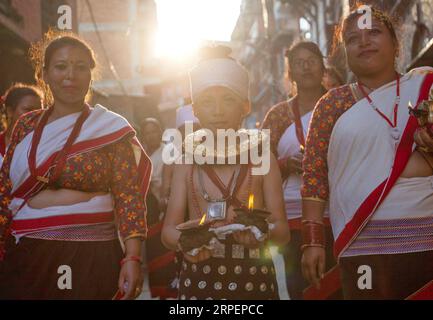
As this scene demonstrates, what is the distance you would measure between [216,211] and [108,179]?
709 mm

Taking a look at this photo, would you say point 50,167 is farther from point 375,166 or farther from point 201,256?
point 375,166

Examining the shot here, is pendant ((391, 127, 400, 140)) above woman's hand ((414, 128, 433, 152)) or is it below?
above

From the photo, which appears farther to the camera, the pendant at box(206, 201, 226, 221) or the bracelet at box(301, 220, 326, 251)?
the bracelet at box(301, 220, 326, 251)

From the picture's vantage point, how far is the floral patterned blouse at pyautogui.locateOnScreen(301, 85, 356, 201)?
338 cm

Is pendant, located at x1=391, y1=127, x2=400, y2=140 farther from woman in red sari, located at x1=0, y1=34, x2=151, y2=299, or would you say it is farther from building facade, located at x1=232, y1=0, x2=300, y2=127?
building facade, located at x1=232, y1=0, x2=300, y2=127

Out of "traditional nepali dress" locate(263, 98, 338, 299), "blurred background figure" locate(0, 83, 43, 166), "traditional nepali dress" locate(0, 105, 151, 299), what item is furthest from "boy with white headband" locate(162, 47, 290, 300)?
"blurred background figure" locate(0, 83, 43, 166)

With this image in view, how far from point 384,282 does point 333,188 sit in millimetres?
559

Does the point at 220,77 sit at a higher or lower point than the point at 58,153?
higher

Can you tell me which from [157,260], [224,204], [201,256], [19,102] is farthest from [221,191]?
[157,260]

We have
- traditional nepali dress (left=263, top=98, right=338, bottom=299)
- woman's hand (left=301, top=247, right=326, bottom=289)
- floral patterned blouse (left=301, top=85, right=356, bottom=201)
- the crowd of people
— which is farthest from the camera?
traditional nepali dress (left=263, top=98, right=338, bottom=299)

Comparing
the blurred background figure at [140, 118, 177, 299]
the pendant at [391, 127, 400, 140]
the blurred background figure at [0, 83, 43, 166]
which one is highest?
the blurred background figure at [0, 83, 43, 166]

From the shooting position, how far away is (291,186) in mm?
4820

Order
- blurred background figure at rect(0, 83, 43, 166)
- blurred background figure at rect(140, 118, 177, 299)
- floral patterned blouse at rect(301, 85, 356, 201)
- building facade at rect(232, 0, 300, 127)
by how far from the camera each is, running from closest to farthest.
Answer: floral patterned blouse at rect(301, 85, 356, 201)
blurred background figure at rect(0, 83, 43, 166)
blurred background figure at rect(140, 118, 177, 299)
building facade at rect(232, 0, 300, 127)

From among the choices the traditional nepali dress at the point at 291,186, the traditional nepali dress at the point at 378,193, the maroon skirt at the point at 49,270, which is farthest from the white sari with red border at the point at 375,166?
the maroon skirt at the point at 49,270
